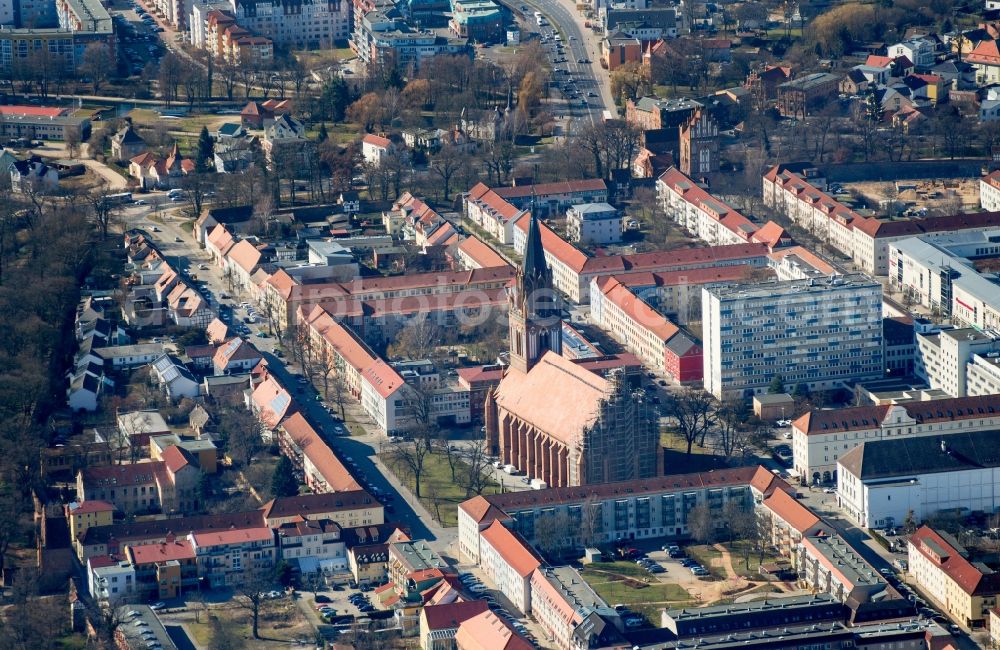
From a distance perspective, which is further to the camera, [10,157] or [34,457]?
[10,157]

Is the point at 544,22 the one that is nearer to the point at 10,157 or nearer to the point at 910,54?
the point at 910,54

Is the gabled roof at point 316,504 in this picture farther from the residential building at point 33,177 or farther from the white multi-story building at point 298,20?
the white multi-story building at point 298,20

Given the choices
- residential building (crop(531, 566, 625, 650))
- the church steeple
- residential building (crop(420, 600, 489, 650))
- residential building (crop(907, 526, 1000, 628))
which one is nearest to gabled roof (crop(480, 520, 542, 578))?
residential building (crop(531, 566, 625, 650))

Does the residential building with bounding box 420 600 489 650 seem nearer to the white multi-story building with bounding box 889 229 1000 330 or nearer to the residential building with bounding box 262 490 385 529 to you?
the residential building with bounding box 262 490 385 529

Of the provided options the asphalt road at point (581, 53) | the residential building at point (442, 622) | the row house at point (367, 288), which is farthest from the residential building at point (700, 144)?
the residential building at point (442, 622)

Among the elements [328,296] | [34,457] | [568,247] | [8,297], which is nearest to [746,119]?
[568,247]
